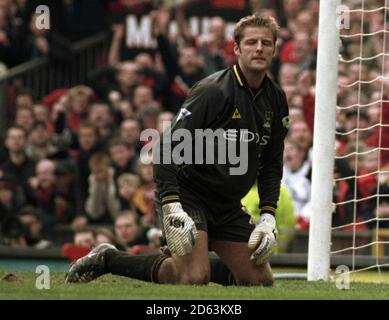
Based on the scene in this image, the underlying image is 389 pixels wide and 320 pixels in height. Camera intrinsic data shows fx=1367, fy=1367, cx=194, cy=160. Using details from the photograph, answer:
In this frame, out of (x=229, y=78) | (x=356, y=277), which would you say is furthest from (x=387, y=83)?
(x=229, y=78)

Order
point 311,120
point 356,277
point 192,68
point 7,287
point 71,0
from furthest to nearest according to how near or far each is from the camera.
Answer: point 71,0 < point 192,68 < point 311,120 < point 356,277 < point 7,287

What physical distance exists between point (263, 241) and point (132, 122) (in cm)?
686

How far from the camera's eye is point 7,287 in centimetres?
866

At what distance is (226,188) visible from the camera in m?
9.34

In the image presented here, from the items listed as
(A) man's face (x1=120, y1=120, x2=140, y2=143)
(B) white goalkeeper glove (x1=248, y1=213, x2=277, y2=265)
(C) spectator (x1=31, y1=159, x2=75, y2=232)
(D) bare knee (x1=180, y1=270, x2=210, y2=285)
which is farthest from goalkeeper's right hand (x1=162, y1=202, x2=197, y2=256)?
(A) man's face (x1=120, y1=120, x2=140, y2=143)

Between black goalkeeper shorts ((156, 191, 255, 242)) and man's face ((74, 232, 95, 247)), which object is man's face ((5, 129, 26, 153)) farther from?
black goalkeeper shorts ((156, 191, 255, 242))

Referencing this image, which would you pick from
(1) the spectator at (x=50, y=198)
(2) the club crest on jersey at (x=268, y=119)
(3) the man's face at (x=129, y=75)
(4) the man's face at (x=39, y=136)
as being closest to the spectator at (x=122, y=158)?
(1) the spectator at (x=50, y=198)

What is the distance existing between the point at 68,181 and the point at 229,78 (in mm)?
6473

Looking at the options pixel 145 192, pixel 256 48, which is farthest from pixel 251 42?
pixel 145 192

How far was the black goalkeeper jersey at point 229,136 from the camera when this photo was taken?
9.09 m

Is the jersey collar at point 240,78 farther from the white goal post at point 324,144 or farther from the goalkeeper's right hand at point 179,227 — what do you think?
the white goal post at point 324,144

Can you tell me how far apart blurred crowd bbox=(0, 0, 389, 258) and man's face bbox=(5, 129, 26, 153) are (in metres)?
0.01

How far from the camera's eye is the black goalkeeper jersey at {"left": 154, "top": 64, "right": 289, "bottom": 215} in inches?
358

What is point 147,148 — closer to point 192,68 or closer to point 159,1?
point 192,68
